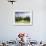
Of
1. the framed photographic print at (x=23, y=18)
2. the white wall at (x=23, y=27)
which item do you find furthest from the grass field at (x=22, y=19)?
the white wall at (x=23, y=27)

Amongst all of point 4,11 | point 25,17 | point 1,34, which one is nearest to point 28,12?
point 25,17

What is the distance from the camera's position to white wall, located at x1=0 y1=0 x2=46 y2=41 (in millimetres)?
5016

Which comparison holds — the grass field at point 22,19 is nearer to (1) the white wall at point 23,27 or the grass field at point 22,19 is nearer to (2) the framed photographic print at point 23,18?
(2) the framed photographic print at point 23,18

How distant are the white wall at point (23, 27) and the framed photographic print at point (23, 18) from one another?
0.15 m

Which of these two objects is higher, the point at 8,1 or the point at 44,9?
the point at 8,1

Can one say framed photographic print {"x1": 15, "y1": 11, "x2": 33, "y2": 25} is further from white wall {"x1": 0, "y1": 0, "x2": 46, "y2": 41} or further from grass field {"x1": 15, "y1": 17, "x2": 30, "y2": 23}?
white wall {"x1": 0, "y1": 0, "x2": 46, "y2": 41}

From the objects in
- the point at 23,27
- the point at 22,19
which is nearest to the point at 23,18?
the point at 22,19

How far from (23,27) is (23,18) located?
347 millimetres

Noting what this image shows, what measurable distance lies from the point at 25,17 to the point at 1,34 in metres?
1.14

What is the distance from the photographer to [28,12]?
5008mm

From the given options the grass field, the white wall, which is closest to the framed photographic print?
the grass field

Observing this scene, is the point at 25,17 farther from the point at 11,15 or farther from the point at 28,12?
the point at 11,15

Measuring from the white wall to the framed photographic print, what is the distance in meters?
0.15

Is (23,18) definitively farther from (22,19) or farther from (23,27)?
(23,27)
